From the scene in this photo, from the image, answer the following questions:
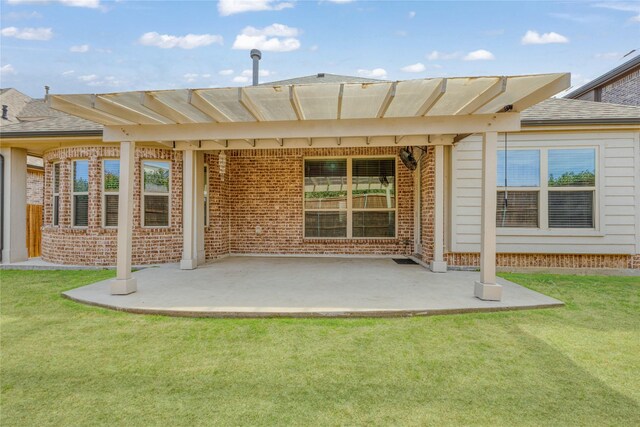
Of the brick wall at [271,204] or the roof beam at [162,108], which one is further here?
the brick wall at [271,204]

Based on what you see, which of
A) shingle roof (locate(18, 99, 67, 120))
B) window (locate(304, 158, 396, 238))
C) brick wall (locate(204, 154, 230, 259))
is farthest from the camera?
shingle roof (locate(18, 99, 67, 120))

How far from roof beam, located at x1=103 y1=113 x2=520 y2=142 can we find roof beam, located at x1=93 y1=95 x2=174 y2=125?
0.14m

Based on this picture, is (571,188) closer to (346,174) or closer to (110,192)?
(346,174)

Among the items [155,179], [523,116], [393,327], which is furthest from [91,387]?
[523,116]

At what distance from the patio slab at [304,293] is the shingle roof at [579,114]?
10.7 feet

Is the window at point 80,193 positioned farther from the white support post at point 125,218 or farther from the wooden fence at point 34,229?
the white support post at point 125,218

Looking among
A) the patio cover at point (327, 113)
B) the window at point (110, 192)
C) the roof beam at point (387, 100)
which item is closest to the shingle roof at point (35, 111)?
the window at point (110, 192)

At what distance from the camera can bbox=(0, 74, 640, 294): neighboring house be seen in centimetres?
400

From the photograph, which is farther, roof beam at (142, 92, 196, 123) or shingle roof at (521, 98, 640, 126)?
shingle roof at (521, 98, 640, 126)

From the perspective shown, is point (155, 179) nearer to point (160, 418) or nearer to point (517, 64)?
point (160, 418)

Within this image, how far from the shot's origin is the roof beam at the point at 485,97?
132 inches

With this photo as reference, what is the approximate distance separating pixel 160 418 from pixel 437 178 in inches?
229

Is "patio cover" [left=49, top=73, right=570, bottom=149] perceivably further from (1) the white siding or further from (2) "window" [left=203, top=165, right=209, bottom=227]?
(2) "window" [left=203, top=165, right=209, bottom=227]

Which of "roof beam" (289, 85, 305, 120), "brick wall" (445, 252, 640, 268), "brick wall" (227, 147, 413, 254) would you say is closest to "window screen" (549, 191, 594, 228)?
"brick wall" (445, 252, 640, 268)
